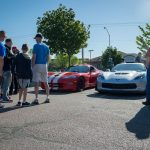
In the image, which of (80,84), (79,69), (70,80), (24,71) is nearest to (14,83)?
(70,80)

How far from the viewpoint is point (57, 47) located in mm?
28125

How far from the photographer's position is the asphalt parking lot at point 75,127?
428 cm

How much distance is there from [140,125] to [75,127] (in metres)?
1.19

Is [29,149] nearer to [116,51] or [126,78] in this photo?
[126,78]

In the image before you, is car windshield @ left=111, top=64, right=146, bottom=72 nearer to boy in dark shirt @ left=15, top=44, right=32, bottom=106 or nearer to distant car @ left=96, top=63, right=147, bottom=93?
distant car @ left=96, top=63, right=147, bottom=93

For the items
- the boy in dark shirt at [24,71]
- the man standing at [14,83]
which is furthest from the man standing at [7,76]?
the man standing at [14,83]

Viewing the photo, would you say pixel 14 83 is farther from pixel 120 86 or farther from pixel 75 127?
pixel 75 127

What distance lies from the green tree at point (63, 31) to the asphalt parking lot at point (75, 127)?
20831mm

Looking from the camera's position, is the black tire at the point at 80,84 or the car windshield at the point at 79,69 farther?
the car windshield at the point at 79,69

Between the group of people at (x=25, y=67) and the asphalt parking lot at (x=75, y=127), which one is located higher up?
the group of people at (x=25, y=67)

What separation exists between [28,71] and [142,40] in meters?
38.6

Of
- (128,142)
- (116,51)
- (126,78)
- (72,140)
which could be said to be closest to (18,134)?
(72,140)

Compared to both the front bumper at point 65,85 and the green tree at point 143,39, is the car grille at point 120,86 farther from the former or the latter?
the green tree at point 143,39

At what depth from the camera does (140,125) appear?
5520mm
